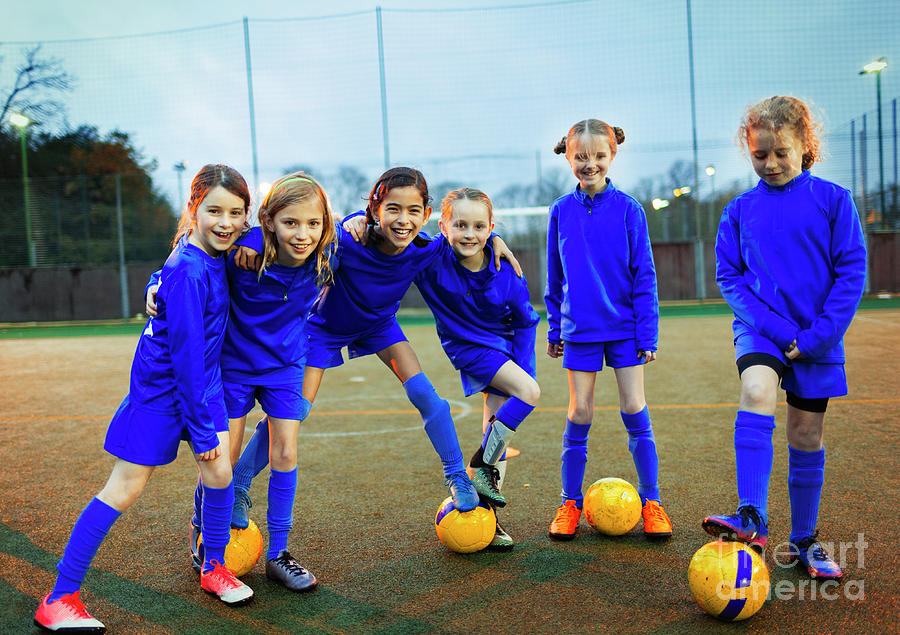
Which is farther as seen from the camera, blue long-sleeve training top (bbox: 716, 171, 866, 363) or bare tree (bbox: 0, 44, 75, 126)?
bare tree (bbox: 0, 44, 75, 126)

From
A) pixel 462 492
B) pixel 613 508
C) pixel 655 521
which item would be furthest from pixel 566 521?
pixel 462 492

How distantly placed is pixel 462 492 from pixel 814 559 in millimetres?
1435

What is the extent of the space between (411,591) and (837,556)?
1.71 meters

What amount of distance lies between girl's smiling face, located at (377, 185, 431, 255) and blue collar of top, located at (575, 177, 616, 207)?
84cm

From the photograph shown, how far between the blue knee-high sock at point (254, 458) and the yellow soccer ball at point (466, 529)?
84 centimetres

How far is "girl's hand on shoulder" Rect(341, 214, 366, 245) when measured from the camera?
324cm

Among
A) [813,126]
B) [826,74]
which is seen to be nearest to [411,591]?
[813,126]

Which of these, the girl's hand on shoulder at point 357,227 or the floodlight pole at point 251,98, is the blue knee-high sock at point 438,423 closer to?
the girl's hand on shoulder at point 357,227

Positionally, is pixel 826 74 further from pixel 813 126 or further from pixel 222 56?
pixel 813 126

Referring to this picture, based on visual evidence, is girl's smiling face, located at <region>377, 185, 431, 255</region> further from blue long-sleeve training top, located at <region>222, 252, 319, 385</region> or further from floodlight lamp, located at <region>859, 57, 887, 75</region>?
floodlight lamp, located at <region>859, 57, 887, 75</region>

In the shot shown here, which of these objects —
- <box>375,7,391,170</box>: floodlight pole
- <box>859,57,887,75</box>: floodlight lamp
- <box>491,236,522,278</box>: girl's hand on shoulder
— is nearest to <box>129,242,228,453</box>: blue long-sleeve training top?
<box>491,236,522,278</box>: girl's hand on shoulder

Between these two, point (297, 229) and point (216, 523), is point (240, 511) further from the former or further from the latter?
point (297, 229)

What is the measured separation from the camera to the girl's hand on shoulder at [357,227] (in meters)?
3.24

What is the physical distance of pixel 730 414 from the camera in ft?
18.4
